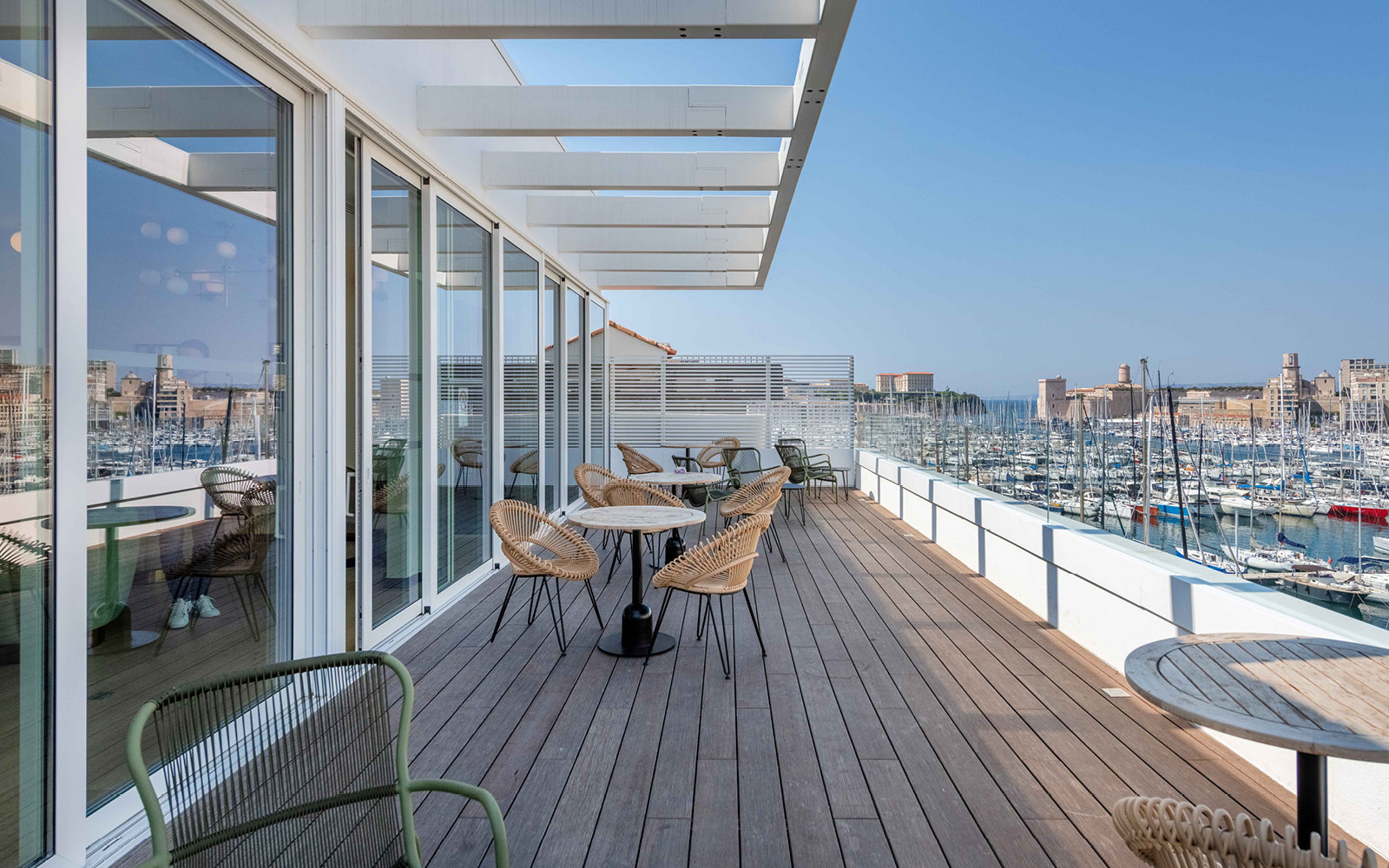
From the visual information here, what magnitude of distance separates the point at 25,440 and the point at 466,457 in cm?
306

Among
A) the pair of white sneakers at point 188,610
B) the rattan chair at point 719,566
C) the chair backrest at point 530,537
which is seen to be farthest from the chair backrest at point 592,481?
the pair of white sneakers at point 188,610

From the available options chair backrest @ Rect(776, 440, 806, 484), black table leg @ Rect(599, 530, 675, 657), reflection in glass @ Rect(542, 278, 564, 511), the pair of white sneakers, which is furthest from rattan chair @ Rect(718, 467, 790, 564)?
the pair of white sneakers

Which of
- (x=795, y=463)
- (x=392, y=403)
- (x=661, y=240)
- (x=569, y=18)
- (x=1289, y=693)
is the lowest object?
(x=1289, y=693)

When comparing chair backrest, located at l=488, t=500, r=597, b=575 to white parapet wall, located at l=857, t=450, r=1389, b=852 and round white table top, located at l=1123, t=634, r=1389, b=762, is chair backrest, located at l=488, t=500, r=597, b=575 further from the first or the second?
round white table top, located at l=1123, t=634, r=1389, b=762

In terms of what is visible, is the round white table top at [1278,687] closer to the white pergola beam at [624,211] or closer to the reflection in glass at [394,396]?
the reflection in glass at [394,396]

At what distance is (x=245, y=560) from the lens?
104 inches

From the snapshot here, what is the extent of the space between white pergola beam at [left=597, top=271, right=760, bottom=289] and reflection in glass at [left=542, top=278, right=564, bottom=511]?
1.66 metres

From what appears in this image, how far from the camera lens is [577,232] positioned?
7.13m

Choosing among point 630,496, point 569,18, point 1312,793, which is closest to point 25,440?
point 569,18

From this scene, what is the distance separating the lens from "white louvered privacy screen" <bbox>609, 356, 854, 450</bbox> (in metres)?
12.0

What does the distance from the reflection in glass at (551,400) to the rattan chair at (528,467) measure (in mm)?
348

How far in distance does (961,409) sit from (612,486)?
3414 millimetres

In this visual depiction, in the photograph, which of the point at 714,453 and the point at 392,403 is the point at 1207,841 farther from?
the point at 714,453

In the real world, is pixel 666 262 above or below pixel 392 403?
above
